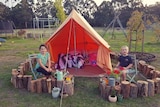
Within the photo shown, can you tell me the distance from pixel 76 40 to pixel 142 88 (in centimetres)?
361

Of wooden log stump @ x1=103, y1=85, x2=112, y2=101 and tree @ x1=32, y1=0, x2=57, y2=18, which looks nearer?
wooden log stump @ x1=103, y1=85, x2=112, y2=101

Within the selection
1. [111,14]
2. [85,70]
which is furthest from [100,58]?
[111,14]

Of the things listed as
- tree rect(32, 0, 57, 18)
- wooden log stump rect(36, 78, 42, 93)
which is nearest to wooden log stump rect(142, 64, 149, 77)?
wooden log stump rect(36, 78, 42, 93)

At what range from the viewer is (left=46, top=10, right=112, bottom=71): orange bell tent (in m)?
5.44

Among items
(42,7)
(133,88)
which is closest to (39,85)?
(133,88)

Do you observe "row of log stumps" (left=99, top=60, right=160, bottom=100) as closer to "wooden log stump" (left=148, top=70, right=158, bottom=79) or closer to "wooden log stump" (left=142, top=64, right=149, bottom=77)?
"wooden log stump" (left=148, top=70, right=158, bottom=79)

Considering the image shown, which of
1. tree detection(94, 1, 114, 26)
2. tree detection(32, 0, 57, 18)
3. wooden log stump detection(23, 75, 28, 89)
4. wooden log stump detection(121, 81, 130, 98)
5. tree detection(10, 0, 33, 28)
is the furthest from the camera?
tree detection(32, 0, 57, 18)

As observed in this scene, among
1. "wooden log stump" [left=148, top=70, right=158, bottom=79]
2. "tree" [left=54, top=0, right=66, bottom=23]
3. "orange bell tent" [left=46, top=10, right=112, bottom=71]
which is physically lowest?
"wooden log stump" [left=148, top=70, right=158, bottom=79]

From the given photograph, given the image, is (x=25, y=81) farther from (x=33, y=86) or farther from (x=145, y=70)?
(x=145, y=70)

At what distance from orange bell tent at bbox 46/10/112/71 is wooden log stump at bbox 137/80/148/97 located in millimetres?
1686

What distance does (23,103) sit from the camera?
3.71 meters

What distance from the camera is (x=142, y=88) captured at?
3904mm

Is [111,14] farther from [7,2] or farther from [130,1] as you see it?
[7,2]

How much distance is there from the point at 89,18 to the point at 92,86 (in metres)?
24.7
